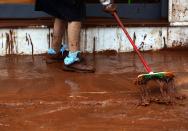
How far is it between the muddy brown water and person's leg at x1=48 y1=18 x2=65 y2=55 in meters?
0.21

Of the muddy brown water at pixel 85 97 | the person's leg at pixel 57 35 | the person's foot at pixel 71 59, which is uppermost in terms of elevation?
the person's leg at pixel 57 35

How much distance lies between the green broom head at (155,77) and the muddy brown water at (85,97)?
0.65ft

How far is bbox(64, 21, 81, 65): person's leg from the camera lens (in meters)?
5.65

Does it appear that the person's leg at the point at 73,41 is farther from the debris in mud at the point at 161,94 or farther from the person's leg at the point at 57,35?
the debris in mud at the point at 161,94

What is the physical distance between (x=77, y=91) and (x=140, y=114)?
85 centimetres

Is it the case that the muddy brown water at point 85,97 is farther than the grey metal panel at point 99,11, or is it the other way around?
the grey metal panel at point 99,11

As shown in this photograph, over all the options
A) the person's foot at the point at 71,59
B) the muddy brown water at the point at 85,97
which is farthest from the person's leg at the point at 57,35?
the person's foot at the point at 71,59

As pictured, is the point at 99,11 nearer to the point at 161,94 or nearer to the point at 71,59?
Answer: the point at 71,59

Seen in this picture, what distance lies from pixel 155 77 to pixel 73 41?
136 cm

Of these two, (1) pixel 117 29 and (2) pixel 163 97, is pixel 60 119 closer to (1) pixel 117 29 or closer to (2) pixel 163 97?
(2) pixel 163 97

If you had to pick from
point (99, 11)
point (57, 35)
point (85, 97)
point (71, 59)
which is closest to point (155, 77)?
point (85, 97)

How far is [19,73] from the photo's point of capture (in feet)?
18.4

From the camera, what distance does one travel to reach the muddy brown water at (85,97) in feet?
13.6

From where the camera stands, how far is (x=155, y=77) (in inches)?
183
